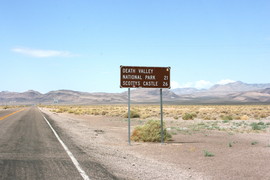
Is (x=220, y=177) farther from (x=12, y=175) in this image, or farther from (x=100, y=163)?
(x=12, y=175)

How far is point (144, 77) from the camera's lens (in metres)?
15.0

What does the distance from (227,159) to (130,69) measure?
19.8 feet

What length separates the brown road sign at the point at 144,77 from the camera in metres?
14.7

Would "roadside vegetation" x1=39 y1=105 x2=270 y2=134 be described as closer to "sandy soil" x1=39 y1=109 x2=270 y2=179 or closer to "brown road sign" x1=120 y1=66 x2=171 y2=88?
"brown road sign" x1=120 y1=66 x2=171 y2=88

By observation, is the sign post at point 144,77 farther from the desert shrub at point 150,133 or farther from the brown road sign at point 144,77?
the desert shrub at point 150,133

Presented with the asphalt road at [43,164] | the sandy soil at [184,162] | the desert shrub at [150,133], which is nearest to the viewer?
the asphalt road at [43,164]

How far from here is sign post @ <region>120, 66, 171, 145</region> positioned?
14742 millimetres

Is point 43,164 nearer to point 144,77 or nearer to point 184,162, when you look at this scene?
point 184,162

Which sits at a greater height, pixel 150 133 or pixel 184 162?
pixel 150 133

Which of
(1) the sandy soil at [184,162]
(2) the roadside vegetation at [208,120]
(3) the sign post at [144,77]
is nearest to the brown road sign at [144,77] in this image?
(3) the sign post at [144,77]

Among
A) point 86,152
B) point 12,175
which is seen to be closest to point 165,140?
point 86,152

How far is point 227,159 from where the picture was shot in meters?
11.2

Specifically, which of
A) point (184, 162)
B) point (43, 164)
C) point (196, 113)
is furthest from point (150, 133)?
point (196, 113)

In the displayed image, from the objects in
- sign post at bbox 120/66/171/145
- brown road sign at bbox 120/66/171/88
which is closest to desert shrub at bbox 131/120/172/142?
sign post at bbox 120/66/171/145
